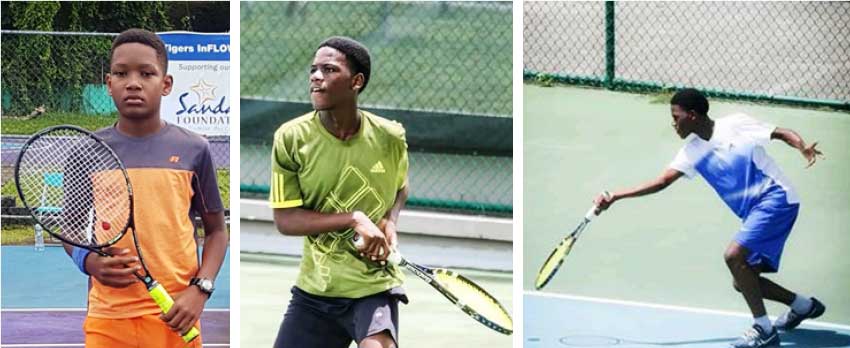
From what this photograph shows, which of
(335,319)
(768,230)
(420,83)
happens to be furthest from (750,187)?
(420,83)

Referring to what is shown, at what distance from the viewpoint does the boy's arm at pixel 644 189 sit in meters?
7.50

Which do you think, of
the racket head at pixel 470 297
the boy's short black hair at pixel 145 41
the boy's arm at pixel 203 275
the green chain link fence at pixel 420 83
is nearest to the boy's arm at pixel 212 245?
the boy's arm at pixel 203 275

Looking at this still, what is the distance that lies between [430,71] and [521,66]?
1527 millimetres

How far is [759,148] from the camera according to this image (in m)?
7.39

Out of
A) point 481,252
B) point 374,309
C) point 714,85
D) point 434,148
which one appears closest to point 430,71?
point 434,148

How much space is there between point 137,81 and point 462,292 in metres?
1.52

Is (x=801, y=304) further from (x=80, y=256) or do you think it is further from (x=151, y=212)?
(x=80, y=256)

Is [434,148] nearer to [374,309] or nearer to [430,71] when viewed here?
[430,71]

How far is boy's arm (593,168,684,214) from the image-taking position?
750cm

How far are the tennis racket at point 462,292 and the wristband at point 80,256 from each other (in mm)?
1117

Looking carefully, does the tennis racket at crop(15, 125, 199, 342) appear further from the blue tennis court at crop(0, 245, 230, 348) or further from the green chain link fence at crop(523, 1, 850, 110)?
the green chain link fence at crop(523, 1, 850, 110)

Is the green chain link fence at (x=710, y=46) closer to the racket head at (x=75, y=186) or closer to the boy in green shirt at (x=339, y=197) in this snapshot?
the boy in green shirt at (x=339, y=197)

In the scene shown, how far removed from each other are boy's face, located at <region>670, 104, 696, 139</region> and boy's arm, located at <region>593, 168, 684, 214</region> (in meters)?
0.16

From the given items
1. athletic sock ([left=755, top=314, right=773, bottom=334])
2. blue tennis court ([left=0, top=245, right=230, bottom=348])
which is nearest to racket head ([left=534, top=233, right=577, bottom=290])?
athletic sock ([left=755, top=314, right=773, bottom=334])
